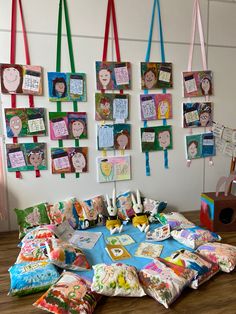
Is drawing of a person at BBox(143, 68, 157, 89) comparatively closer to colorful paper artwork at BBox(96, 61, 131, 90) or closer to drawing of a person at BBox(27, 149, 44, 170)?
colorful paper artwork at BBox(96, 61, 131, 90)

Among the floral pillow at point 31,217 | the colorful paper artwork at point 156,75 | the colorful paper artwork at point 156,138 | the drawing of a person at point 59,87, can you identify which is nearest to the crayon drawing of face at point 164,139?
the colorful paper artwork at point 156,138

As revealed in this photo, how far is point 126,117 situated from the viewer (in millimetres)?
1960

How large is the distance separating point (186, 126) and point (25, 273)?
62.2 inches

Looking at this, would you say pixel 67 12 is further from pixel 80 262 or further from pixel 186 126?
pixel 80 262

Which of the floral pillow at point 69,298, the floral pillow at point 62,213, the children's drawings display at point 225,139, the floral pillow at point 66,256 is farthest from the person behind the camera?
the children's drawings display at point 225,139

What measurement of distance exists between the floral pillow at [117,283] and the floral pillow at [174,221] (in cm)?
66

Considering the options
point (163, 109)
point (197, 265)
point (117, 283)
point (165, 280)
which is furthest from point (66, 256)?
point (163, 109)

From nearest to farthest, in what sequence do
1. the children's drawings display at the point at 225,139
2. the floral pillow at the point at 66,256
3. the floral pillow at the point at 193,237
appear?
the floral pillow at the point at 66,256
the floral pillow at the point at 193,237
the children's drawings display at the point at 225,139

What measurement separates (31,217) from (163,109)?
1.31 metres

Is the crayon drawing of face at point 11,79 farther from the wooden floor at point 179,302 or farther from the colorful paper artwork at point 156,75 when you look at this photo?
the wooden floor at point 179,302

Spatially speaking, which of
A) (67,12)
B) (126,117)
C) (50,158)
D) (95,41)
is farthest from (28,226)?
(67,12)

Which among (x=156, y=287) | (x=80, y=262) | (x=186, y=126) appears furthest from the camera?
(x=186, y=126)

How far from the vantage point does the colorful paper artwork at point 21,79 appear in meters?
1.70

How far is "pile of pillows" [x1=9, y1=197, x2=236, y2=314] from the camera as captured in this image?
1085 mm
